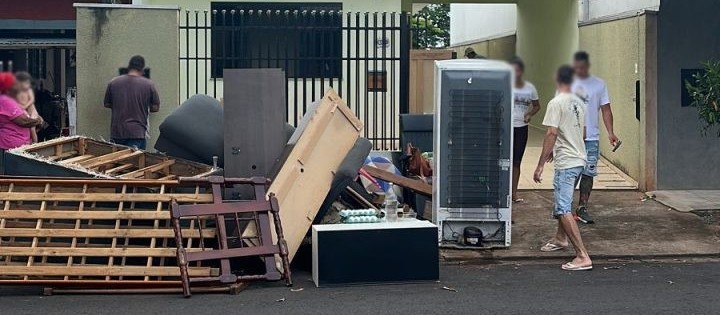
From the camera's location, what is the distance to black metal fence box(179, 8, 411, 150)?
38.2ft

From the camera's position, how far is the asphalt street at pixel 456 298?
705cm

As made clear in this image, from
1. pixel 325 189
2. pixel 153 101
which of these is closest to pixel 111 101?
pixel 153 101

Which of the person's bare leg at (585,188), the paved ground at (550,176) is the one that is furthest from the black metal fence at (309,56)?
the person's bare leg at (585,188)

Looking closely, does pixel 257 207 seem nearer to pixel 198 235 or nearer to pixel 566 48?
pixel 198 235

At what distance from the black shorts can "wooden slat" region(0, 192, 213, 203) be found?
3978mm

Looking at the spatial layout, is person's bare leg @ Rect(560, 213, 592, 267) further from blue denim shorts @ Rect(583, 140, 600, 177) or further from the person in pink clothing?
the person in pink clothing

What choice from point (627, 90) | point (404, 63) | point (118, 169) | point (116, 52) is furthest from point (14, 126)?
point (627, 90)

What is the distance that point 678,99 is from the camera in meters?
12.0

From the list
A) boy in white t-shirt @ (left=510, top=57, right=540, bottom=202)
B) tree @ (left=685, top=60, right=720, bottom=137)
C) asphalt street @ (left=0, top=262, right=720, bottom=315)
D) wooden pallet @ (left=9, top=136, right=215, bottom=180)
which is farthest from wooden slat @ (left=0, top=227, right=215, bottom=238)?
tree @ (left=685, top=60, right=720, bottom=137)

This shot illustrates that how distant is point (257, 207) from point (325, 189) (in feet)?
2.87

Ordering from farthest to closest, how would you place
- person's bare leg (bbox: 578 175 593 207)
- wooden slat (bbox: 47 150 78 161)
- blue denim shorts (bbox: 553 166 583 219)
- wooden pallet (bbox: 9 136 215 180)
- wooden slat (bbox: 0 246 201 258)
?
person's bare leg (bbox: 578 175 593 207)
wooden slat (bbox: 47 150 78 161)
wooden pallet (bbox: 9 136 215 180)
blue denim shorts (bbox: 553 166 583 219)
wooden slat (bbox: 0 246 201 258)

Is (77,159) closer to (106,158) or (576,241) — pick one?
(106,158)

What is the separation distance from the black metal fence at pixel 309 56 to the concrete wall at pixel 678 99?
302 cm

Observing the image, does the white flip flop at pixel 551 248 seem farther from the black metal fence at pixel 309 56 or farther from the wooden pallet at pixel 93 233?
the black metal fence at pixel 309 56
